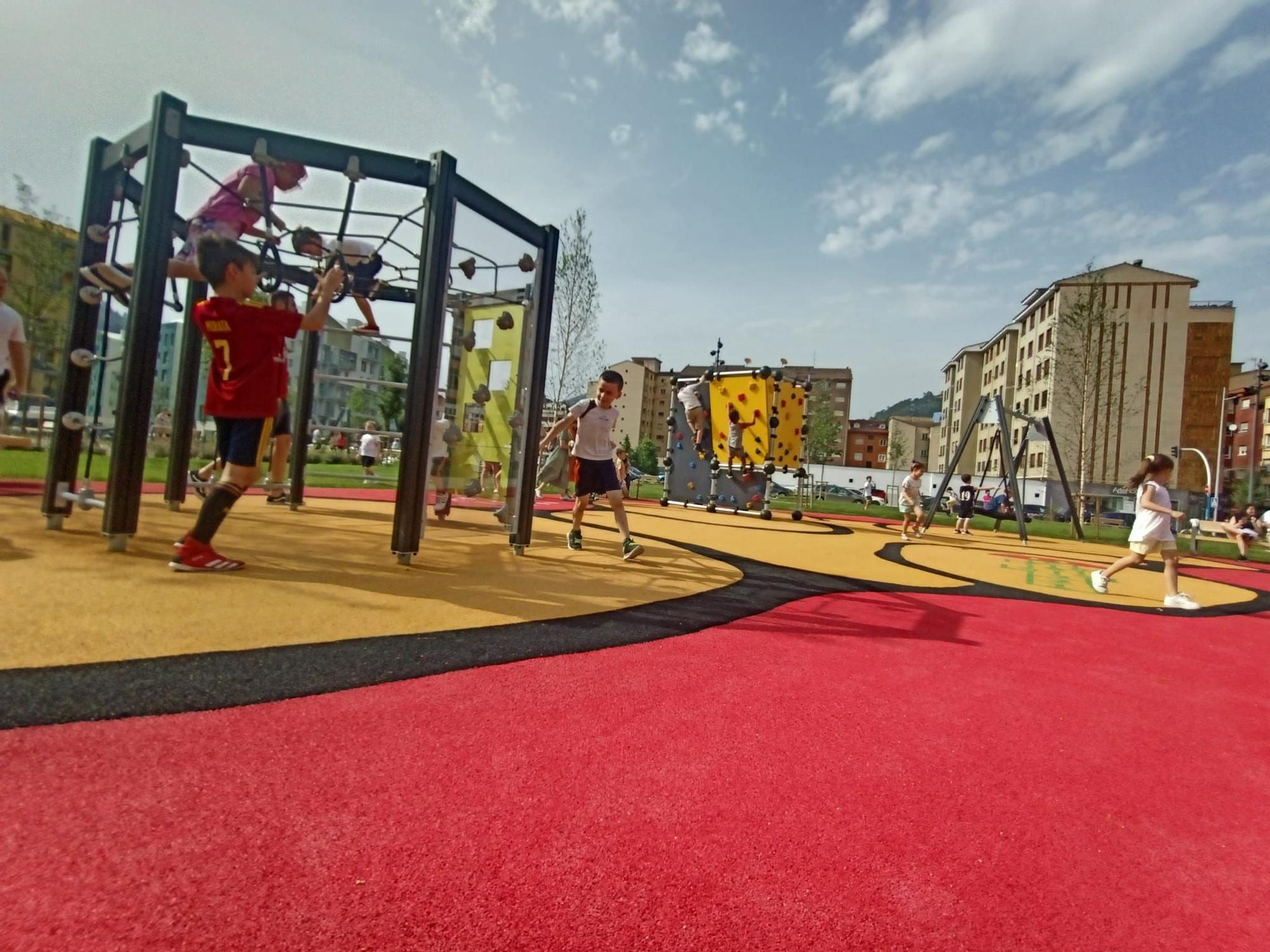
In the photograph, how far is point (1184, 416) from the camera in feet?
157

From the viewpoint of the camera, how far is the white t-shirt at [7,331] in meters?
4.70

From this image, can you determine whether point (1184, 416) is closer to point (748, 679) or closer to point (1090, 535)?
point (1090, 535)

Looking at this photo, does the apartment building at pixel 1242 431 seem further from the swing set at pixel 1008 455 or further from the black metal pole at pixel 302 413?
the black metal pole at pixel 302 413

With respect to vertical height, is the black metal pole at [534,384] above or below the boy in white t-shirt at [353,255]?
below

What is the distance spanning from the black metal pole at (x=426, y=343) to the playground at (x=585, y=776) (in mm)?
849

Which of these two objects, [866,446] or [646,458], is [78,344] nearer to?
[646,458]

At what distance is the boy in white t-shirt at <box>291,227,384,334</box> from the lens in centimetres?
595

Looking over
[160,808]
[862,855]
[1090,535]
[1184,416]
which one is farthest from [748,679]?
[1184,416]

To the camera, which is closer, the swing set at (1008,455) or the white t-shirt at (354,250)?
the white t-shirt at (354,250)

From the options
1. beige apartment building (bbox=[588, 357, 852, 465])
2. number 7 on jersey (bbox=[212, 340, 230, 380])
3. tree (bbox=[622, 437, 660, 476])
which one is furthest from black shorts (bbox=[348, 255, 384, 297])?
beige apartment building (bbox=[588, 357, 852, 465])

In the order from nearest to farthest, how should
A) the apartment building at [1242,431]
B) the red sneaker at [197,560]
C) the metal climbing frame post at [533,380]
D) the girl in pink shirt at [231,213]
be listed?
the red sneaker at [197,560] → the girl in pink shirt at [231,213] → the metal climbing frame post at [533,380] → the apartment building at [1242,431]

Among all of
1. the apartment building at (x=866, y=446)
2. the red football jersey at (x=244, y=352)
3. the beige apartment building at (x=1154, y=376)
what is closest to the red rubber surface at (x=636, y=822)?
the red football jersey at (x=244, y=352)

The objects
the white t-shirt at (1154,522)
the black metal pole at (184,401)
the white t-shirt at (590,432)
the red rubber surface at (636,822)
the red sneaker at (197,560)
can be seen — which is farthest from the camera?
the black metal pole at (184,401)

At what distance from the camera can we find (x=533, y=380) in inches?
233
